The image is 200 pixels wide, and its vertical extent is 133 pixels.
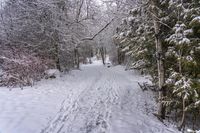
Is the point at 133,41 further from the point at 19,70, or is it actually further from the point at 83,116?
the point at 19,70

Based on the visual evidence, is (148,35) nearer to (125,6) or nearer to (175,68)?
(175,68)

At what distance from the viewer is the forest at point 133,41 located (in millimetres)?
7270

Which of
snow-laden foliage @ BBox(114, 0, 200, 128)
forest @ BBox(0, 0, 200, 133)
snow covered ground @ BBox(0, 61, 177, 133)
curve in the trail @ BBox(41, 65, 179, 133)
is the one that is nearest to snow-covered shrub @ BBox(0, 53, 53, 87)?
forest @ BBox(0, 0, 200, 133)

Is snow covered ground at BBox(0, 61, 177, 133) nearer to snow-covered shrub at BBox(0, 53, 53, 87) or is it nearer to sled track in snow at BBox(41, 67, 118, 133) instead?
sled track in snow at BBox(41, 67, 118, 133)

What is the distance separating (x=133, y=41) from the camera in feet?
39.6

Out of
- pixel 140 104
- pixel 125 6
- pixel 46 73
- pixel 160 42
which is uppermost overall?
pixel 125 6

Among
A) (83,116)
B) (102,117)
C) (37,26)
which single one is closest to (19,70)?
(37,26)

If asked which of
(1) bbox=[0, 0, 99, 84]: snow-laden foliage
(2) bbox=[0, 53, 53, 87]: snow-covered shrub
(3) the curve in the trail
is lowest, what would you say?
(3) the curve in the trail

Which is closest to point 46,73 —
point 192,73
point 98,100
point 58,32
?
point 58,32

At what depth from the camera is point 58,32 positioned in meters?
17.3

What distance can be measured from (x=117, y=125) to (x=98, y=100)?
3452 mm

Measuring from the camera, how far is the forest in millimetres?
7270

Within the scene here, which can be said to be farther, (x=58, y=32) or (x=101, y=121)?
(x=58, y=32)

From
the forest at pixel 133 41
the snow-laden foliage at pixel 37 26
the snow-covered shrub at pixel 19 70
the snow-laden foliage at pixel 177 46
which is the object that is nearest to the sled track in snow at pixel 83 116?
the forest at pixel 133 41
